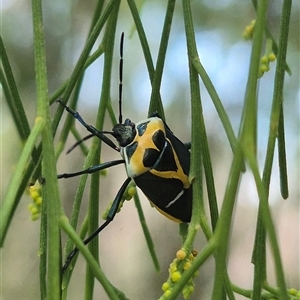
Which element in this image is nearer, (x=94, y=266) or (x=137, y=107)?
(x=94, y=266)

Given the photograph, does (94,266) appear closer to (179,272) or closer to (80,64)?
(179,272)

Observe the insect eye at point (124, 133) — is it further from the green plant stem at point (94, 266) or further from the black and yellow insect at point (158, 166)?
the green plant stem at point (94, 266)

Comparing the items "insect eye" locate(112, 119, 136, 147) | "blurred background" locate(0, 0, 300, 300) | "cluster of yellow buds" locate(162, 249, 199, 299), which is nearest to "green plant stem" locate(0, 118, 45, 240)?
"cluster of yellow buds" locate(162, 249, 199, 299)

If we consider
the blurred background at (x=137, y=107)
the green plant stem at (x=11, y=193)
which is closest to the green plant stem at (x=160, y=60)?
the green plant stem at (x=11, y=193)

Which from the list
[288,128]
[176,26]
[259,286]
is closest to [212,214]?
[259,286]

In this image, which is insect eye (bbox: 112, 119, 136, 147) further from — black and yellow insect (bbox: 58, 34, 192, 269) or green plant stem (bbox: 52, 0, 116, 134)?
green plant stem (bbox: 52, 0, 116, 134)

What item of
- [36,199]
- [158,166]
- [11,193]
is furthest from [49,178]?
[158,166]
